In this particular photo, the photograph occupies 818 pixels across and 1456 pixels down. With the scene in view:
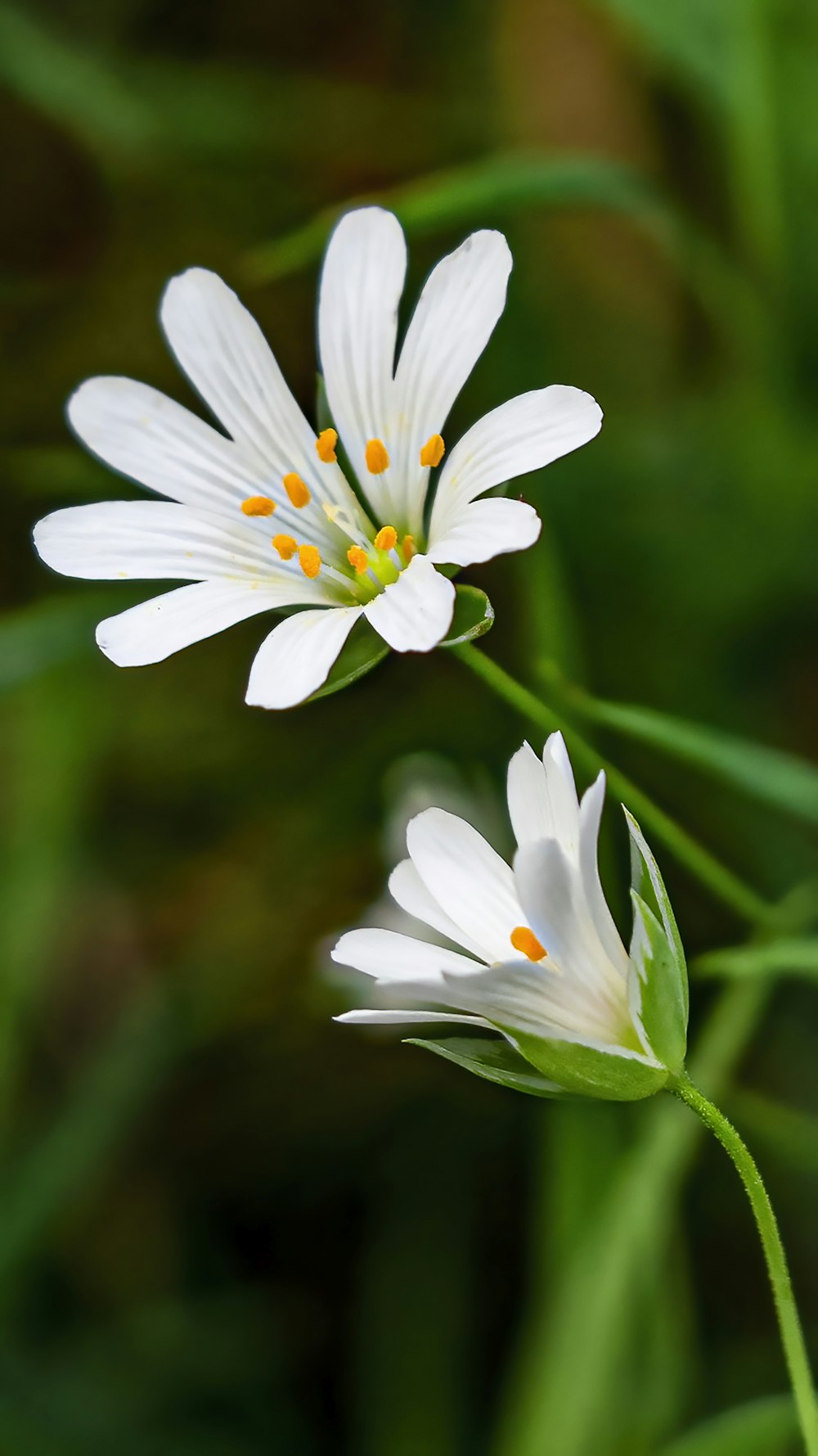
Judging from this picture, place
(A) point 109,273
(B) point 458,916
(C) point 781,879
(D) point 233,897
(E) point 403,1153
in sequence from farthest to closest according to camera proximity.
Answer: (A) point 109,273 < (D) point 233,897 < (E) point 403,1153 < (C) point 781,879 < (B) point 458,916

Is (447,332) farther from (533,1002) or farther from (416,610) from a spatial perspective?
(533,1002)

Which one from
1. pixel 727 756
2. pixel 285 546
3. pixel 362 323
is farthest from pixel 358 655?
pixel 727 756

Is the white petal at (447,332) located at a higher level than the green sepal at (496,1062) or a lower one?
higher

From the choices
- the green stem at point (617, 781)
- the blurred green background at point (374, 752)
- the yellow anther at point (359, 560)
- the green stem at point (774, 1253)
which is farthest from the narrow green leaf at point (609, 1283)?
the yellow anther at point (359, 560)

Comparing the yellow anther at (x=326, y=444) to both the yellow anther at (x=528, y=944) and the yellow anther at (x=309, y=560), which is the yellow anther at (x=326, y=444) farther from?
the yellow anther at (x=528, y=944)

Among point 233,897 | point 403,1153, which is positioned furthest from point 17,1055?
point 403,1153

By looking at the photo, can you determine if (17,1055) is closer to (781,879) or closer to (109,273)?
(781,879)
